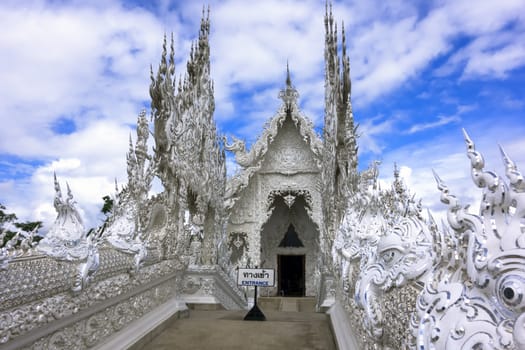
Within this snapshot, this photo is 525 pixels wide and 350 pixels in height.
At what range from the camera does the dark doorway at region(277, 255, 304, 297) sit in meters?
11.4

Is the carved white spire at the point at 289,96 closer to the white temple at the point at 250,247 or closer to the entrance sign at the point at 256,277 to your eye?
the white temple at the point at 250,247

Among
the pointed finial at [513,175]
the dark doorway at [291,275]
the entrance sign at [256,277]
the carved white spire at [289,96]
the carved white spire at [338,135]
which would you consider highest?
the carved white spire at [289,96]

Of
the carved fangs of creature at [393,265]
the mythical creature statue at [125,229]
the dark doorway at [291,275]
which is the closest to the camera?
the carved fangs of creature at [393,265]

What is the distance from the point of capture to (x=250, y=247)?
9.77 m

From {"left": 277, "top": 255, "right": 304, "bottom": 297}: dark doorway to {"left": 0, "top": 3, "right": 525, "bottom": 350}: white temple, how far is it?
73.1 inches

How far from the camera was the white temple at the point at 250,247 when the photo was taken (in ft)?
3.38

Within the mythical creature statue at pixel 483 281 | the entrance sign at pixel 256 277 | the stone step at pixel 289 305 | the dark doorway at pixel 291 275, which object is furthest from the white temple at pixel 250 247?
the dark doorway at pixel 291 275

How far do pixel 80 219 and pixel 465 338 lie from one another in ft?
8.54

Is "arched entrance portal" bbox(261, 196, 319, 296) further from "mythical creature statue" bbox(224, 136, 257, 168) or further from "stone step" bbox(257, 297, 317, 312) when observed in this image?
"mythical creature statue" bbox(224, 136, 257, 168)

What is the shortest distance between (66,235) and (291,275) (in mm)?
9567

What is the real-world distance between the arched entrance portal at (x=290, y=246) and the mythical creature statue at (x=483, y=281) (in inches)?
391

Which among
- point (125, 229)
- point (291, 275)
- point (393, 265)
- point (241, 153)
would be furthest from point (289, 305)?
point (393, 265)

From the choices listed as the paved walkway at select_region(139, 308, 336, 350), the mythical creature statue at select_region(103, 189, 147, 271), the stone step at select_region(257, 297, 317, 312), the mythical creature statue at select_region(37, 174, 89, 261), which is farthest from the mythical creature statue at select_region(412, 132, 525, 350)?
the stone step at select_region(257, 297, 317, 312)

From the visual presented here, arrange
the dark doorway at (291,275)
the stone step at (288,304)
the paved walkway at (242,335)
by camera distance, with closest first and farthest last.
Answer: the paved walkway at (242,335) → the stone step at (288,304) → the dark doorway at (291,275)
